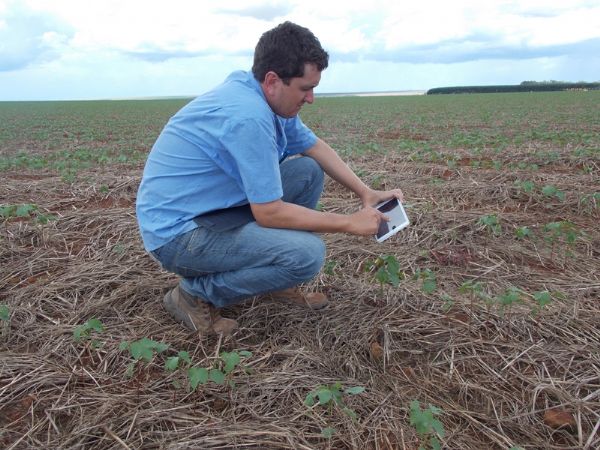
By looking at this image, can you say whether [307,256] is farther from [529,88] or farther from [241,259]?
[529,88]

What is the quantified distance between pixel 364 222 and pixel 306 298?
58 cm

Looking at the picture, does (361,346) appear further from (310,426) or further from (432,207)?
(432,207)

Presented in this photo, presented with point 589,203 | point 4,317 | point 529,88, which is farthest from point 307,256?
point 529,88

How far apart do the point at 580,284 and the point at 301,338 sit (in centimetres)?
155

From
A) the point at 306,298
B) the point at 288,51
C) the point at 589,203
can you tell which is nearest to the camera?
the point at 288,51

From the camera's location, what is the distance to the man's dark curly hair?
6.70ft

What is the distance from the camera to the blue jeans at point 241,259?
2.19m

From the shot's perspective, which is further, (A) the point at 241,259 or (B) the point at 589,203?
(B) the point at 589,203

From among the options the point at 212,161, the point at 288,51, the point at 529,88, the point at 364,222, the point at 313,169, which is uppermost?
the point at 288,51

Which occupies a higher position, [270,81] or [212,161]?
[270,81]

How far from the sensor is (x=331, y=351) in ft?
7.29

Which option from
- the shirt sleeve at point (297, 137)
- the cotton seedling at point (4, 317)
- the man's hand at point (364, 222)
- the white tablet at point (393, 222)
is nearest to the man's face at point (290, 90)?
the shirt sleeve at point (297, 137)

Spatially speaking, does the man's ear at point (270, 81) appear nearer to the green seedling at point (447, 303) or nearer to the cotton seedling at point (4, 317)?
the green seedling at point (447, 303)

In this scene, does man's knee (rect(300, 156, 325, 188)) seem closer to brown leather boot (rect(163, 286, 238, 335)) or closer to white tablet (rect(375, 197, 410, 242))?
white tablet (rect(375, 197, 410, 242))
